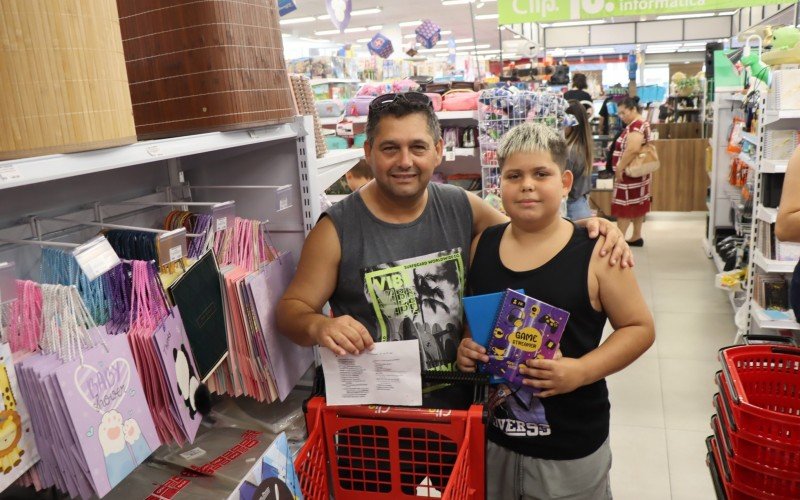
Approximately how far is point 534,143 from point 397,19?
18.5 metres

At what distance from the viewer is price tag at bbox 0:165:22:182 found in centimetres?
89

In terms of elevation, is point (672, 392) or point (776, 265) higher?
point (776, 265)

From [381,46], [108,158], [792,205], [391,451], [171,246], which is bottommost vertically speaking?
[391,451]

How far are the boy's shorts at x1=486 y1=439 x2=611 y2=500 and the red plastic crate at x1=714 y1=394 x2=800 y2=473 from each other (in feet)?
1.07

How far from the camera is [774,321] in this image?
3.77 m

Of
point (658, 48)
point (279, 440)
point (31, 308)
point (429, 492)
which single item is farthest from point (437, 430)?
point (658, 48)

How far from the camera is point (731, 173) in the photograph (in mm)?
6141

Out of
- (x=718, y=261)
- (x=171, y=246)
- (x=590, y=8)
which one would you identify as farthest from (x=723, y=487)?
(x=590, y=8)

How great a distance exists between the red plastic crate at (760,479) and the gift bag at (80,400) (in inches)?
57.8

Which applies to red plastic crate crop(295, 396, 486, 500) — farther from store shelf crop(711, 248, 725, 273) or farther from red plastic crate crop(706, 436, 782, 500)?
store shelf crop(711, 248, 725, 273)

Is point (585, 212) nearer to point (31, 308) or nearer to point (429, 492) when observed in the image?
point (429, 492)

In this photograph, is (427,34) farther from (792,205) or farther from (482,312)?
(482,312)

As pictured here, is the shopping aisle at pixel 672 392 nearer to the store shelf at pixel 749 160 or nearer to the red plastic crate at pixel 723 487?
the red plastic crate at pixel 723 487

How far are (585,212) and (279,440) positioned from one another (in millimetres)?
5328
